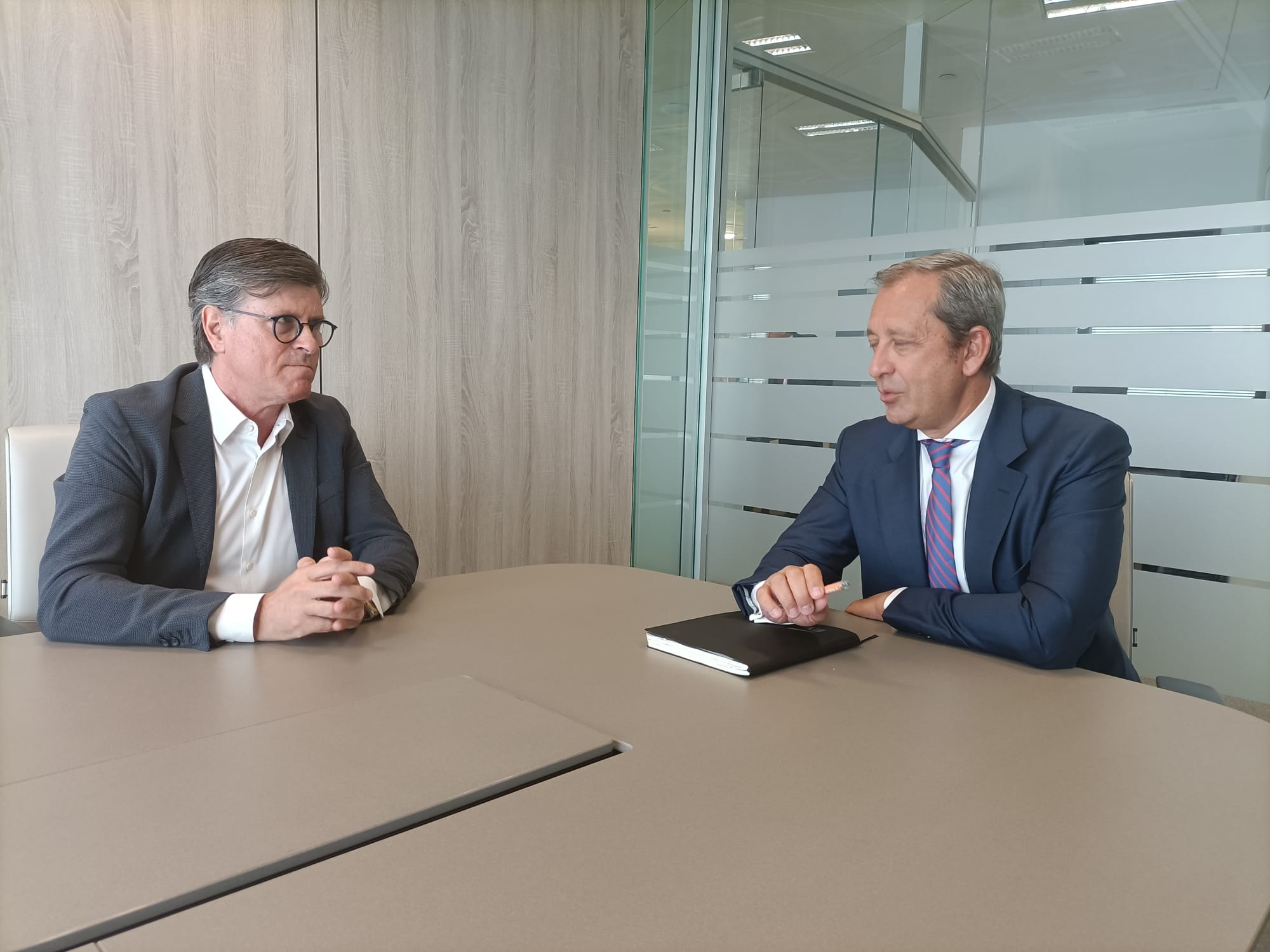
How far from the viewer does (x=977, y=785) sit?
1020 millimetres

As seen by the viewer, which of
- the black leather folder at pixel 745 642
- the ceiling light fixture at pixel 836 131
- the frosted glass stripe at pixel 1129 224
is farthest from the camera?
the ceiling light fixture at pixel 836 131

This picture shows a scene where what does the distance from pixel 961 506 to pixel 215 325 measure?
1607 mm

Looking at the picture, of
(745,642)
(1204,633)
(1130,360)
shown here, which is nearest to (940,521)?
(745,642)

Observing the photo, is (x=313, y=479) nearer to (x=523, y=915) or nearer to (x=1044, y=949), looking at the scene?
(x=523, y=915)

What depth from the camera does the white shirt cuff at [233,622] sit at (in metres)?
1.44

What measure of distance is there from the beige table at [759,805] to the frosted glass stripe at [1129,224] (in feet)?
7.27

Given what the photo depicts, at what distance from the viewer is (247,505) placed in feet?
6.15

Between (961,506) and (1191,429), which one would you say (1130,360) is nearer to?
(1191,429)

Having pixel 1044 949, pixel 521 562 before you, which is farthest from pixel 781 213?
pixel 1044 949

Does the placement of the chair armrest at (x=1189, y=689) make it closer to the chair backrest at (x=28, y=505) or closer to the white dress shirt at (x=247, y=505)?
the white dress shirt at (x=247, y=505)

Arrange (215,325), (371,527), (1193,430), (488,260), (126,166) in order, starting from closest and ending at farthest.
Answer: (215,325)
(371,527)
(126,166)
(1193,430)
(488,260)

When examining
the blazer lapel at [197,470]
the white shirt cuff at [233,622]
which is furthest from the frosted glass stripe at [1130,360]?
the white shirt cuff at [233,622]

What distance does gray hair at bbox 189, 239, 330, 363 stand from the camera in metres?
1.86

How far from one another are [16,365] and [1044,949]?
3.12m
